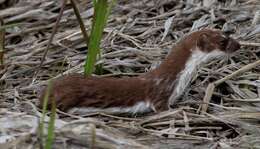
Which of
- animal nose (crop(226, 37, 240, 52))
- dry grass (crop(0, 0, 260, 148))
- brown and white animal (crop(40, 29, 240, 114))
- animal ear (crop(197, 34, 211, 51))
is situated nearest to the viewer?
dry grass (crop(0, 0, 260, 148))

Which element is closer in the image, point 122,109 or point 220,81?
point 122,109

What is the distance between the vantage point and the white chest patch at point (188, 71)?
4453 mm

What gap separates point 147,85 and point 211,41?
47 cm

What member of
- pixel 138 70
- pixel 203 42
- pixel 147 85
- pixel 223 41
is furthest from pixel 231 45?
pixel 138 70

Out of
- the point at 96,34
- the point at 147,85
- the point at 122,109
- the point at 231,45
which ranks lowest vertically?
the point at 122,109

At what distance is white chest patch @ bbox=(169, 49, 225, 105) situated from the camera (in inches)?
175

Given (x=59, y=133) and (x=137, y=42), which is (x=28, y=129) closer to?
(x=59, y=133)

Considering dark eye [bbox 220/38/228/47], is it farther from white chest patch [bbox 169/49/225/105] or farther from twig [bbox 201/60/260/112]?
twig [bbox 201/60/260/112]

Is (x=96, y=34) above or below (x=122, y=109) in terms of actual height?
above

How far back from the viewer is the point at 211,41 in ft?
14.6

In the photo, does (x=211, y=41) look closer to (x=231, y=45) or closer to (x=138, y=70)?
(x=231, y=45)

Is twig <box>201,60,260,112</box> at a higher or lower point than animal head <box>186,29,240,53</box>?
lower

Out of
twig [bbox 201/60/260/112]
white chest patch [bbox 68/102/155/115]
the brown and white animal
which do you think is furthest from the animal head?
white chest patch [bbox 68/102/155/115]

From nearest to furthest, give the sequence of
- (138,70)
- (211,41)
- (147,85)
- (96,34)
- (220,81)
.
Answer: (96,34), (147,85), (211,41), (220,81), (138,70)
